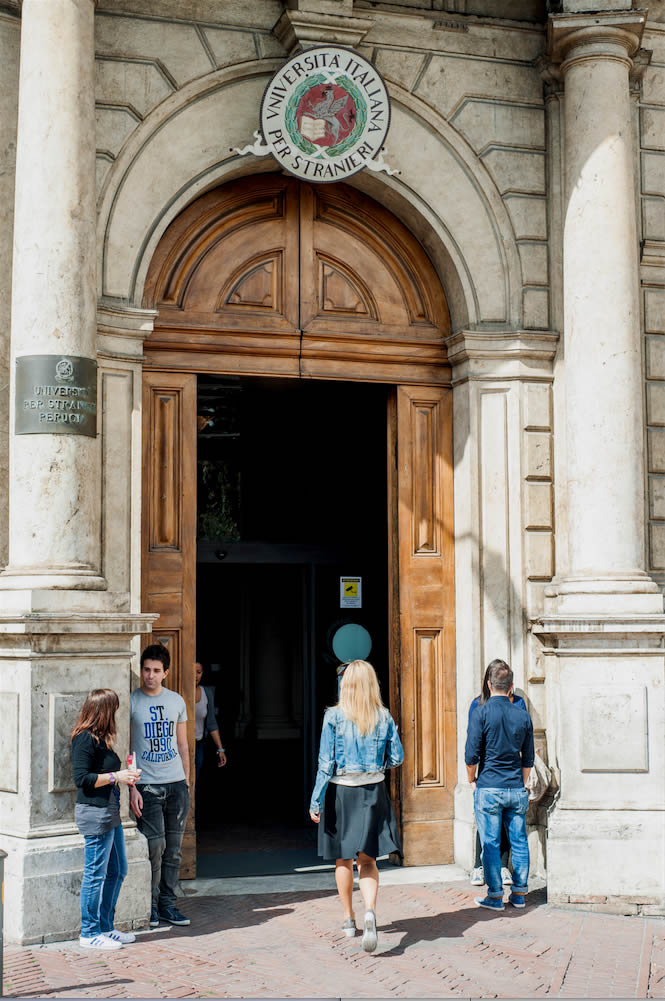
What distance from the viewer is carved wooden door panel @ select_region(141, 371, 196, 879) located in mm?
9055

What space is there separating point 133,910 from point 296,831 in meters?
3.66

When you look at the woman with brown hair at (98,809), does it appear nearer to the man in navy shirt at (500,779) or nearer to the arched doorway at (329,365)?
the arched doorway at (329,365)

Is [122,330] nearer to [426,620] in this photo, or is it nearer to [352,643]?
[426,620]

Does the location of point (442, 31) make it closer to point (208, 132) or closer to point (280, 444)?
point (208, 132)

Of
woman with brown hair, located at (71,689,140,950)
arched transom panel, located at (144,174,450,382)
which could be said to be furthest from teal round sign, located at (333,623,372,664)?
woman with brown hair, located at (71,689,140,950)

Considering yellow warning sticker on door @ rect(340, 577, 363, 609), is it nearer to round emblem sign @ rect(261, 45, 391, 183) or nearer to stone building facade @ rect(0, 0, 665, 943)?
stone building facade @ rect(0, 0, 665, 943)

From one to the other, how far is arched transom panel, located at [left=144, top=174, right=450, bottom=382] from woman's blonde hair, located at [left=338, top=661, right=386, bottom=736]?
319 cm

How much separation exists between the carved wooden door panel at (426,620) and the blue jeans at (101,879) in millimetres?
2997

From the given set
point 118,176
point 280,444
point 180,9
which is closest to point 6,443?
point 118,176

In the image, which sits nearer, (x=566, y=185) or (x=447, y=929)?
(x=447, y=929)

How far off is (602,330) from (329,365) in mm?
2156

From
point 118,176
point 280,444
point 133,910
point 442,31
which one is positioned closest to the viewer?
point 133,910

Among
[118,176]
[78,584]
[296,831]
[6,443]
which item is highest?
[118,176]

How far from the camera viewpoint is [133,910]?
751 cm
